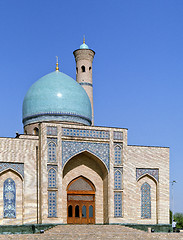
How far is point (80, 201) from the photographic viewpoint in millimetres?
19344

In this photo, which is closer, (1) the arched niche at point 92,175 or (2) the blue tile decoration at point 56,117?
(1) the arched niche at point 92,175

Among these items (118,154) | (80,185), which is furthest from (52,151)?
(118,154)

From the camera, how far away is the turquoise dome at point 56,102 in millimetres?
21312

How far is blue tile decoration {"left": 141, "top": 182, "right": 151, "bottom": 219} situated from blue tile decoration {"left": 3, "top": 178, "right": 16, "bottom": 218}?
566 centimetres

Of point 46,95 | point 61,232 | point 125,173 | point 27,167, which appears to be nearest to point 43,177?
point 27,167

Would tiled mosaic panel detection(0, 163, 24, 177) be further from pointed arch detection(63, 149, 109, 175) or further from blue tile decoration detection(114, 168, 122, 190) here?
blue tile decoration detection(114, 168, 122, 190)

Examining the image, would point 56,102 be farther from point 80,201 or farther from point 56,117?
point 80,201

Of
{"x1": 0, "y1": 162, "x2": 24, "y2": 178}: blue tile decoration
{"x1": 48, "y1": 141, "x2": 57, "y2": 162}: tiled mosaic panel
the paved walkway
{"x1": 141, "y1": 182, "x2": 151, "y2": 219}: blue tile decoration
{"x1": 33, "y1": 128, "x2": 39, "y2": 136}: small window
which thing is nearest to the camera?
the paved walkway

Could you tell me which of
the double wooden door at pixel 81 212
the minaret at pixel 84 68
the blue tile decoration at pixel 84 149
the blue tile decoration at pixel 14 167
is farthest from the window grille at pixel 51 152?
the minaret at pixel 84 68

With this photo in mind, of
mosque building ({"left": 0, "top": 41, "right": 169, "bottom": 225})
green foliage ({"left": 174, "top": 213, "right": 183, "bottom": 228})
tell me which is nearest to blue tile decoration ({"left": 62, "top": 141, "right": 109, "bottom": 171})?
mosque building ({"left": 0, "top": 41, "right": 169, "bottom": 225})

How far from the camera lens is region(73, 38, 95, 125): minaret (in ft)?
82.7

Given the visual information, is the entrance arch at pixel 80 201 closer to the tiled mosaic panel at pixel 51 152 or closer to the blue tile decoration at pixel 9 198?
the tiled mosaic panel at pixel 51 152

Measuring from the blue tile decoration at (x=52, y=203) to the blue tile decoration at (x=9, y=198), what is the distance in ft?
4.59

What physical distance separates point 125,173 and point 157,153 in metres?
2.25
